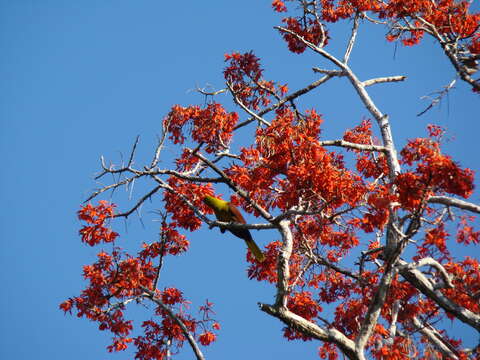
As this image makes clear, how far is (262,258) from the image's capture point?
1094 cm

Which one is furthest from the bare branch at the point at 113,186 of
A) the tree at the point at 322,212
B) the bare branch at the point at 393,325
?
the bare branch at the point at 393,325

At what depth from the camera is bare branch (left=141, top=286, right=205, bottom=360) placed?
10.6m

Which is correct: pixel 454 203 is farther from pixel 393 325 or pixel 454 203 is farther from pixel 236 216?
pixel 236 216

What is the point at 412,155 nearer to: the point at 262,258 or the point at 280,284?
the point at 280,284

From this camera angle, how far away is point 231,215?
35.1 ft

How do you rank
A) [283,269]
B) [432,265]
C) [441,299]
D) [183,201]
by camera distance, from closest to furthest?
[432,265]
[441,299]
[283,269]
[183,201]

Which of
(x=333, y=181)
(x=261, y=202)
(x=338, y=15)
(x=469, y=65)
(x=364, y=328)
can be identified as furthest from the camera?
(x=338, y=15)

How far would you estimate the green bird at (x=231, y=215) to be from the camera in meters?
10.7

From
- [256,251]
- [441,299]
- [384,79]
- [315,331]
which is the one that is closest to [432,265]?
[441,299]

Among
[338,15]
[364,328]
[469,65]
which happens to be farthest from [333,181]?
[338,15]

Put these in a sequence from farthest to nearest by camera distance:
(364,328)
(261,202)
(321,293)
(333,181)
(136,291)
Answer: (321,293)
(136,291)
(261,202)
(333,181)
(364,328)

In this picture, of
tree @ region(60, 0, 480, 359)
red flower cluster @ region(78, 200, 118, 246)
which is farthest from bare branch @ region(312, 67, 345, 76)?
red flower cluster @ region(78, 200, 118, 246)

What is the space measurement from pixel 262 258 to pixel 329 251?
88.7 inches

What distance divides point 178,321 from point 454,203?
5495mm
